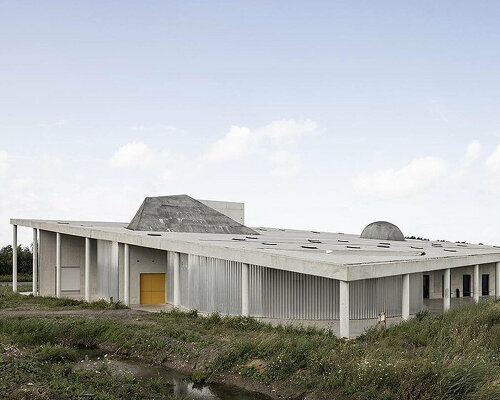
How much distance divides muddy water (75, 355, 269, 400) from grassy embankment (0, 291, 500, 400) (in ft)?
1.58

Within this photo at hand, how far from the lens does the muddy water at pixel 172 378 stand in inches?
541

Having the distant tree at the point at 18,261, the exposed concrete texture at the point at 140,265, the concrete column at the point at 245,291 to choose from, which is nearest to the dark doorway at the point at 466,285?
the concrete column at the point at 245,291

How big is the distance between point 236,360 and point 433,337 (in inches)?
250

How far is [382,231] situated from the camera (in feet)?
129

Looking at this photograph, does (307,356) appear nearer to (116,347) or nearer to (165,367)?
(165,367)

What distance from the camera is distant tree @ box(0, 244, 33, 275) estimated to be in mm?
59812

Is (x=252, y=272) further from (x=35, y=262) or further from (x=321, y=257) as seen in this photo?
(x=35, y=262)

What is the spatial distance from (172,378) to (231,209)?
3057cm

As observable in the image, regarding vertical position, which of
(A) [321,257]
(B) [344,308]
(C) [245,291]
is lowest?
(C) [245,291]

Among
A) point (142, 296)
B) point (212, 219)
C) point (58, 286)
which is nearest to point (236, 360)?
point (142, 296)

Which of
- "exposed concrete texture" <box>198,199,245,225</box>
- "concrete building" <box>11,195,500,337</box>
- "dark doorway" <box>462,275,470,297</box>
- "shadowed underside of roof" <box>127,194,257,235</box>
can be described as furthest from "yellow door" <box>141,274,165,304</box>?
"dark doorway" <box>462,275,470,297</box>

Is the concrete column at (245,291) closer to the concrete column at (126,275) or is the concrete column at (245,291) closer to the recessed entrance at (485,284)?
the concrete column at (126,275)

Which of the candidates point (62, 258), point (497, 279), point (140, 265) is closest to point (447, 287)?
point (497, 279)

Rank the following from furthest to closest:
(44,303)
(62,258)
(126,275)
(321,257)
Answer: (62,258), (44,303), (126,275), (321,257)
